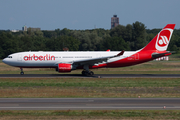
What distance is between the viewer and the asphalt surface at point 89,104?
17.2 m

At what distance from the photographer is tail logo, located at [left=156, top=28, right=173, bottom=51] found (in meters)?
41.9

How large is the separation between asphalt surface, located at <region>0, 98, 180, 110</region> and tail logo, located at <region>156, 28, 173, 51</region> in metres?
22.7

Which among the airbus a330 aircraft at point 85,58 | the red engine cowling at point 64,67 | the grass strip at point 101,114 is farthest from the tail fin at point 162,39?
the grass strip at point 101,114

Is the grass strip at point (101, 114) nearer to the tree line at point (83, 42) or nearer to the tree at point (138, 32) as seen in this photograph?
the tree line at point (83, 42)

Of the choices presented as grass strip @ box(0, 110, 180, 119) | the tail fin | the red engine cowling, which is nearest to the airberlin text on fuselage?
the red engine cowling

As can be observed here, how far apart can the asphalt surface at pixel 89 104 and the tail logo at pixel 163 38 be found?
22714mm

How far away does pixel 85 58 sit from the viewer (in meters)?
40.7

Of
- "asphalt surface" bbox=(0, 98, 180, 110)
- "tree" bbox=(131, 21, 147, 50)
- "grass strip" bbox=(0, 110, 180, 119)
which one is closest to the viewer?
"grass strip" bbox=(0, 110, 180, 119)

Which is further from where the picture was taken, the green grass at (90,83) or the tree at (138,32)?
the tree at (138,32)

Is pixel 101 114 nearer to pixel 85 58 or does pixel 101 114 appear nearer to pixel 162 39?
pixel 85 58

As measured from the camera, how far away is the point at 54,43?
110 m

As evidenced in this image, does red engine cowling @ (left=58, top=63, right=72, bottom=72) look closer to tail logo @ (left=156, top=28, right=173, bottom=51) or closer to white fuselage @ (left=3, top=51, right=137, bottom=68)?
white fuselage @ (left=3, top=51, right=137, bottom=68)

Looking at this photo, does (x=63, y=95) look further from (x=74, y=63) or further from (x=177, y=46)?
(x=177, y=46)

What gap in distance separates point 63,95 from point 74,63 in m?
16.7
